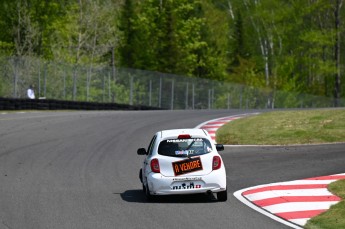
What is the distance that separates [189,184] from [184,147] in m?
0.78

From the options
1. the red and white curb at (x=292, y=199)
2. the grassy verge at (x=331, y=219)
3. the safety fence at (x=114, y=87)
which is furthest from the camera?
the safety fence at (x=114, y=87)

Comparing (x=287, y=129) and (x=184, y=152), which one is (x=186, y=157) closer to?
(x=184, y=152)

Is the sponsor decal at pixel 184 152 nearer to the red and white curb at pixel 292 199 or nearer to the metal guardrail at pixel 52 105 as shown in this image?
the red and white curb at pixel 292 199

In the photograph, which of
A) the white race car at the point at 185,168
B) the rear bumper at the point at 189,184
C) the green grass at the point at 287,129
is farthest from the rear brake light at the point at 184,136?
the green grass at the point at 287,129

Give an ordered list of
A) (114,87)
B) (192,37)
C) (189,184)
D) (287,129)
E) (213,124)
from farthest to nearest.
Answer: (192,37) → (114,87) → (213,124) → (287,129) → (189,184)

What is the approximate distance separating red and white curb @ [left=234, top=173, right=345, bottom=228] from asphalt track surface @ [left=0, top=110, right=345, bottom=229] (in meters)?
0.31

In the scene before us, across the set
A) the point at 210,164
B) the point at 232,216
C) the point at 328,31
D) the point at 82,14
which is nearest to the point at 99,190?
the point at 210,164

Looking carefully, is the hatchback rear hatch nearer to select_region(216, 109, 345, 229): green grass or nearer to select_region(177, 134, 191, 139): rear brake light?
select_region(177, 134, 191, 139): rear brake light

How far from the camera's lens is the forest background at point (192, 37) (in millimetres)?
67812

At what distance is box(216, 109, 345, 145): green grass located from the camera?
25594mm

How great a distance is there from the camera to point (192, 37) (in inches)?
3260

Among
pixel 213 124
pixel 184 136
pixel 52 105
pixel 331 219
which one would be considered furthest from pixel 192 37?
pixel 331 219

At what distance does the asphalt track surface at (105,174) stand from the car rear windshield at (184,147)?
2.77 ft

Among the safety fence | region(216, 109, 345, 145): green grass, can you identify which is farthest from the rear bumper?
the safety fence
